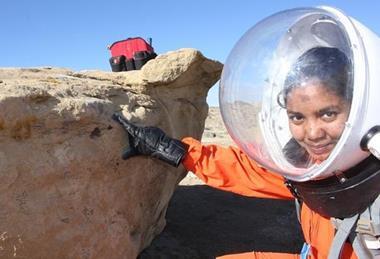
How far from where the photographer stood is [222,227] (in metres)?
4.46

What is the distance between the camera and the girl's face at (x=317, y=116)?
1876 mm

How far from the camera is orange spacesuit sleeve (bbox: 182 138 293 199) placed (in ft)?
8.85

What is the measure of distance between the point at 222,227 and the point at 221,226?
2 cm

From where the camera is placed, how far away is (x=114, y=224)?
9.96ft

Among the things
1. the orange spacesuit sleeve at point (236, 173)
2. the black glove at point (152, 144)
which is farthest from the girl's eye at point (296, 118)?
the black glove at point (152, 144)

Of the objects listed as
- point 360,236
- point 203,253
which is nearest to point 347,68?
point 360,236

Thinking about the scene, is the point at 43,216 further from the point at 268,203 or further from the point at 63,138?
the point at 268,203

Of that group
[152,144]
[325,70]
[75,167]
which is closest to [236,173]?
[152,144]

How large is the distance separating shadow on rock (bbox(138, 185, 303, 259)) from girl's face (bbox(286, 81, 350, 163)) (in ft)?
6.95

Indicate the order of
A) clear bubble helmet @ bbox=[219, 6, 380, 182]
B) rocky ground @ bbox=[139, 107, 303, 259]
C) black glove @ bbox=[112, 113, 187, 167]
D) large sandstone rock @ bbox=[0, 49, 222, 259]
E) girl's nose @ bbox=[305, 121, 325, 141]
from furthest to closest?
rocky ground @ bbox=[139, 107, 303, 259] → black glove @ bbox=[112, 113, 187, 167] → large sandstone rock @ bbox=[0, 49, 222, 259] → girl's nose @ bbox=[305, 121, 325, 141] → clear bubble helmet @ bbox=[219, 6, 380, 182]

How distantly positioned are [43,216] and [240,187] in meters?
1.07

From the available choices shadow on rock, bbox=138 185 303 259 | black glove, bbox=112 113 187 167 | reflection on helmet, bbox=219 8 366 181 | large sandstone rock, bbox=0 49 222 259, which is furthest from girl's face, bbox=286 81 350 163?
shadow on rock, bbox=138 185 303 259

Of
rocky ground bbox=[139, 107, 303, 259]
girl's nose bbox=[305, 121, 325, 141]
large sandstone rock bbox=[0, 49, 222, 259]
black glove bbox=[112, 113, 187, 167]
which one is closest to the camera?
girl's nose bbox=[305, 121, 325, 141]

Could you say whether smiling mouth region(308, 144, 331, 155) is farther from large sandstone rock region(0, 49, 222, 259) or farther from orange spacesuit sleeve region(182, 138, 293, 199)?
large sandstone rock region(0, 49, 222, 259)
